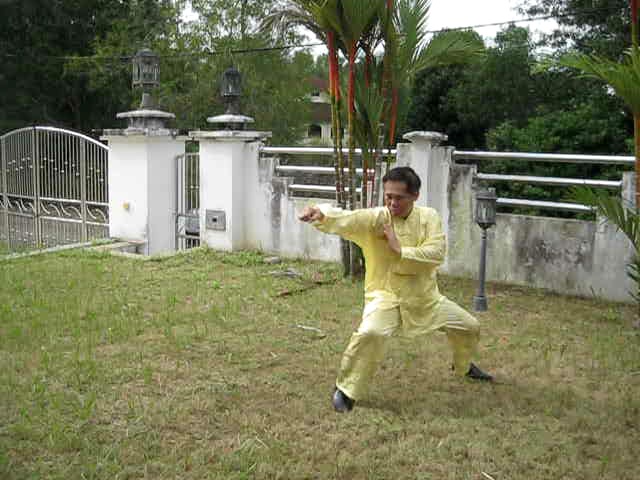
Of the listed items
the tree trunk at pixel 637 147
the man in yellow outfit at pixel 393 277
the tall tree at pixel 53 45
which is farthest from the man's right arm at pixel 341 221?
the tall tree at pixel 53 45

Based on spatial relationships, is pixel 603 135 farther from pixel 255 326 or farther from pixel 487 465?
pixel 487 465

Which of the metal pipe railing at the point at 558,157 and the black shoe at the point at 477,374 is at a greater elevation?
the metal pipe railing at the point at 558,157

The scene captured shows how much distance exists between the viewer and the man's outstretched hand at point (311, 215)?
161 inches

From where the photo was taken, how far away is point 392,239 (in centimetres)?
418

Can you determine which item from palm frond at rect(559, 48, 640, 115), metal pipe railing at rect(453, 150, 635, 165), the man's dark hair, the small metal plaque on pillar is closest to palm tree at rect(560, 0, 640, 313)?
palm frond at rect(559, 48, 640, 115)

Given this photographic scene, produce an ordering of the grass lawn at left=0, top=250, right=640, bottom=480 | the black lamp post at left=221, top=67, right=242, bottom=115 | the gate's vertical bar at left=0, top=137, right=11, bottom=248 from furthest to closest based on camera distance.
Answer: the gate's vertical bar at left=0, top=137, right=11, bottom=248 < the black lamp post at left=221, top=67, right=242, bottom=115 < the grass lawn at left=0, top=250, right=640, bottom=480

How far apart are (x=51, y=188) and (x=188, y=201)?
2.75 metres

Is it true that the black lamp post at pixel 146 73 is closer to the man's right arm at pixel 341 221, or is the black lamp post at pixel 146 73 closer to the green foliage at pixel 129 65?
the man's right arm at pixel 341 221

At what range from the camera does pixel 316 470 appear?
3.54 metres

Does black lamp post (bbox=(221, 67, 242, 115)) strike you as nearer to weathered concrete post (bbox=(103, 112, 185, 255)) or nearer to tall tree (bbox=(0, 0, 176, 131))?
weathered concrete post (bbox=(103, 112, 185, 255))

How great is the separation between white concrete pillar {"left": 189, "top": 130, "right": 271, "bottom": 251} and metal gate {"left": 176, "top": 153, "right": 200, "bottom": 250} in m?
0.59

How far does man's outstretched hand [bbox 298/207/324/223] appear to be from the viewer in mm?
4102

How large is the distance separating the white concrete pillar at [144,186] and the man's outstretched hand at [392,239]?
662 centimetres

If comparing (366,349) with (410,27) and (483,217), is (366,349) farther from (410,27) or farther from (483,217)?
(410,27)
